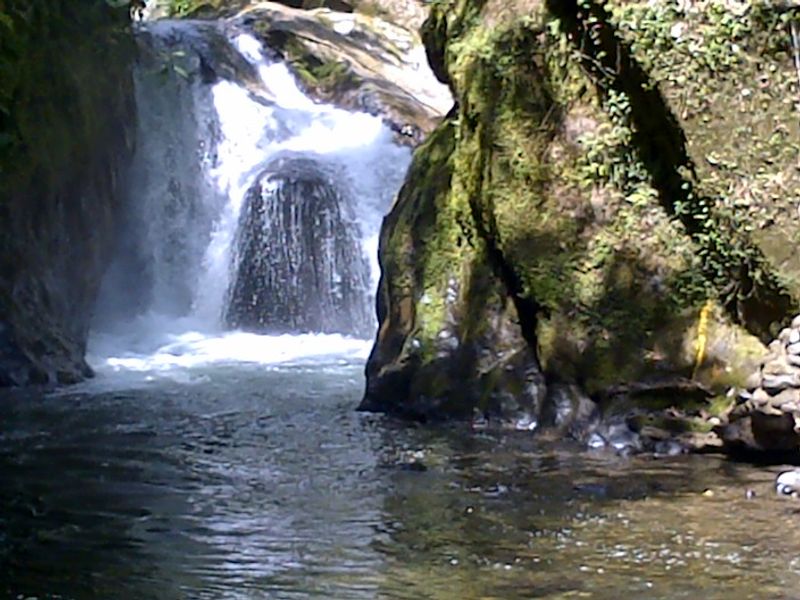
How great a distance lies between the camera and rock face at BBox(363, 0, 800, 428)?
8.94 metres

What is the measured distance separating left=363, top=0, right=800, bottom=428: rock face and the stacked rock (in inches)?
22.4

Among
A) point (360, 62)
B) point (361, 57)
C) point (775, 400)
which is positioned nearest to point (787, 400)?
point (775, 400)

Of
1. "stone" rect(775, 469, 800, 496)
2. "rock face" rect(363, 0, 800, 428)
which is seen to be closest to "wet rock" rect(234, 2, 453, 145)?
"rock face" rect(363, 0, 800, 428)

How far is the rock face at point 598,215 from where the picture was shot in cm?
894

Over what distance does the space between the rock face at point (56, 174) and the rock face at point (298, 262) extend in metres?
2.29

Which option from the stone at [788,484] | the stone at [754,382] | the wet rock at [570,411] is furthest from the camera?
the wet rock at [570,411]

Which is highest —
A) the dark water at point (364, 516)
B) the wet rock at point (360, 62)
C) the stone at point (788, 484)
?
the wet rock at point (360, 62)

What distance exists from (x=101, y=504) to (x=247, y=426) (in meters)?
3.13

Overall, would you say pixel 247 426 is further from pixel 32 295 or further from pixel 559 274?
pixel 32 295

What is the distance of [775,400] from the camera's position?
311 inches

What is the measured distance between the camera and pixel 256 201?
64.3ft

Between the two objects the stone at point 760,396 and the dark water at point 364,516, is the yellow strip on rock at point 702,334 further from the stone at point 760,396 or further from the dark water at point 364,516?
the stone at point 760,396

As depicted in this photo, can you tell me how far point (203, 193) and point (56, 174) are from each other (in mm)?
5929

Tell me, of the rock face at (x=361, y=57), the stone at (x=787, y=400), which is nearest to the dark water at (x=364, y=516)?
the stone at (x=787, y=400)
